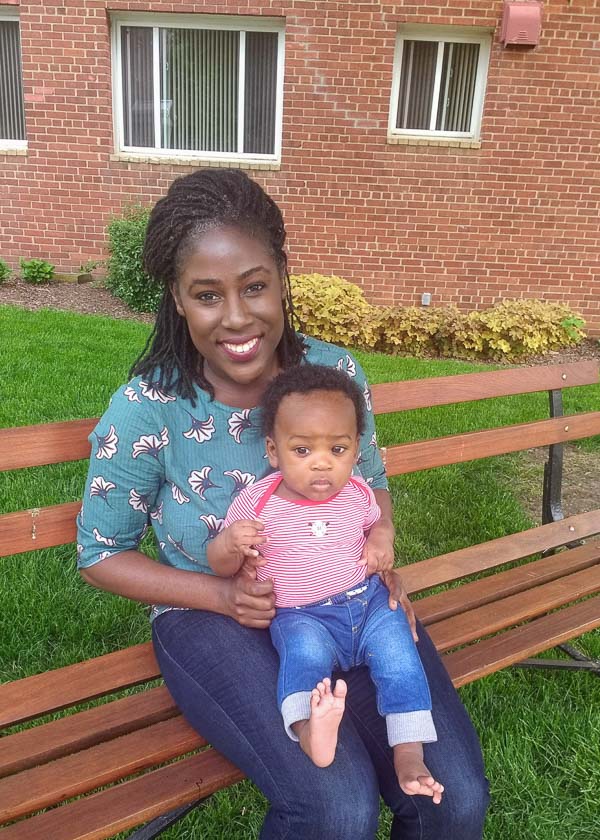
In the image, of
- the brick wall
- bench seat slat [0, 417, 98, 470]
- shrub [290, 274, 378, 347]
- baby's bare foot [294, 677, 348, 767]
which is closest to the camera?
baby's bare foot [294, 677, 348, 767]

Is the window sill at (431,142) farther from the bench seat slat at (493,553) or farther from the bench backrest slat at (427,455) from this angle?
the bench seat slat at (493,553)

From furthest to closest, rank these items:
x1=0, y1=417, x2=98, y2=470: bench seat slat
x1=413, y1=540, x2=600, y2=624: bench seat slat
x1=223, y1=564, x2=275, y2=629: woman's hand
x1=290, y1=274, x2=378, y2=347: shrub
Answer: x1=290, y1=274, x2=378, y2=347: shrub < x1=413, y1=540, x2=600, y2=624: bench seat slat < x1=0, y1=417, x2=98, y2=470: bench seat slat < x1=223, y1=564, x2=275, y2=629: woman's hand

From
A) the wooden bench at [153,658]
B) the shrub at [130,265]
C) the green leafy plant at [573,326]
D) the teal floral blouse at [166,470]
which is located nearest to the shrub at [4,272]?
the shrub at [130,265]

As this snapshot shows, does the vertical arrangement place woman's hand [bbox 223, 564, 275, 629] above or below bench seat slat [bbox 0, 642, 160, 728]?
→ above

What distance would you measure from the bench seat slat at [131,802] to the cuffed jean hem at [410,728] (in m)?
0.39

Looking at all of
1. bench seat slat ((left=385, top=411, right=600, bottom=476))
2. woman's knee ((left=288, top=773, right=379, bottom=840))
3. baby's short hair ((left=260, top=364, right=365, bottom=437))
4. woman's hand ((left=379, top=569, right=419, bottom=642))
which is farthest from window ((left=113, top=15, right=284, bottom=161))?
woman's knee ((left=288, top=773, right=379, bottom=840))

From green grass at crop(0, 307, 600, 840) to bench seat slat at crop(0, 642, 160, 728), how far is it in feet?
1.76

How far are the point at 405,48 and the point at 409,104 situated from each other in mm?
644

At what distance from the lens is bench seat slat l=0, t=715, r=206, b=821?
5.03 ft

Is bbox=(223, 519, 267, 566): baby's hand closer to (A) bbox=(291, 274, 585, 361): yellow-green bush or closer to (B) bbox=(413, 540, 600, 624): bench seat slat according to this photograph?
(B) bbox=(413, 540, 600, 624): bench seat slat

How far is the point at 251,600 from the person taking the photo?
1.73m

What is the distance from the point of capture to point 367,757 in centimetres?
161

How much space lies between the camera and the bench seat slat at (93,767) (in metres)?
1.53

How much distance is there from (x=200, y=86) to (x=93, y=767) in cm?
899
